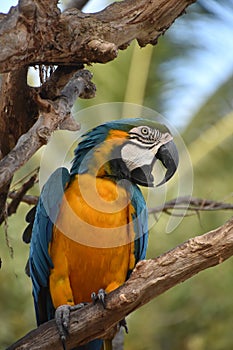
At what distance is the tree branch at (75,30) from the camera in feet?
Result: 8.77

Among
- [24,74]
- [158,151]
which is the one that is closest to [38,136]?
[24,74]

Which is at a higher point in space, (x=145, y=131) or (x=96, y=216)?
(x=145, y=131)

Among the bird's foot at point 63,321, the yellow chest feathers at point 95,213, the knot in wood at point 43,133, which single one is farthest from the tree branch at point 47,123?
the bird's foot at point 63,321

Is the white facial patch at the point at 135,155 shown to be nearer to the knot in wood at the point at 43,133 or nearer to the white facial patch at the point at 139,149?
the white facial patch at the point at 139,149

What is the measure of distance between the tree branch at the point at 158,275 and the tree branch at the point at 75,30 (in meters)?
0.73

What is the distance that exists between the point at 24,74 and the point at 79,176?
0.48 metres

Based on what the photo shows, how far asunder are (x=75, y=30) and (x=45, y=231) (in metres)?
0.86

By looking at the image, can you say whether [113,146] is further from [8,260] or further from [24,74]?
[8,260]

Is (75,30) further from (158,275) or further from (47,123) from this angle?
(158,275)

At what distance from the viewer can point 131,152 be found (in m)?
3.32

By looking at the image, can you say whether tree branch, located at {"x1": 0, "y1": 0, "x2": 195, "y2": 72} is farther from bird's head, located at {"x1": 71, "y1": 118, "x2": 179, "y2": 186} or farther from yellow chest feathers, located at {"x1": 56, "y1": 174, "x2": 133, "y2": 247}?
yellow chest feathers, located at {"x1": 56, "y1": 174, "x2": 133, "y2": 247}

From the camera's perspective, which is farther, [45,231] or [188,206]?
[188,206]

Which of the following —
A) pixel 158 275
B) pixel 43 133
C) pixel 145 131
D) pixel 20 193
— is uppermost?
pixel 20 193

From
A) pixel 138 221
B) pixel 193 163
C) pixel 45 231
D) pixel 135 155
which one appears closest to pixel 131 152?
pixel 135 155
